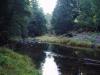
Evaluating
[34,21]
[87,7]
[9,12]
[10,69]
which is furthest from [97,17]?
[10,69]

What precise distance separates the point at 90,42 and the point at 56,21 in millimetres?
29558

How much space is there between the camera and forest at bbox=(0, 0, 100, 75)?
21745 mm

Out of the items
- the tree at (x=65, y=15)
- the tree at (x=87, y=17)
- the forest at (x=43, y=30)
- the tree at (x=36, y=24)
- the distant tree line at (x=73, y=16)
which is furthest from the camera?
the tree at (x=36, y=24)

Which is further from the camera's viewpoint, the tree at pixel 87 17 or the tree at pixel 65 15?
the tree at pixel 65 15

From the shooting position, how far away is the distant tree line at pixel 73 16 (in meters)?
61.1

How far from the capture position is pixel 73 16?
2773 inches

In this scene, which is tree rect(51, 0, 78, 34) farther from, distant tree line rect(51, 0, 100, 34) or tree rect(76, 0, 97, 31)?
tree rect(76, 0, 97, 31)

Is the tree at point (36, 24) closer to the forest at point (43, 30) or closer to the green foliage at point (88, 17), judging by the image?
the forest at point (43, 30)

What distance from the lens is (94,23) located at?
5834 centimetres

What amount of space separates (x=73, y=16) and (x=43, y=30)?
1450 centimetres

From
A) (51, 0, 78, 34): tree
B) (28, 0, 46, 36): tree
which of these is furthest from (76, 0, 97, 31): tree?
(28, 0, 46, 36): tree

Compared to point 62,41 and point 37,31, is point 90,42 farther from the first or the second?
point 37,31

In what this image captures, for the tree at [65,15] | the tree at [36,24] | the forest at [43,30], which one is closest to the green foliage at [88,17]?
the forest at [43,30]

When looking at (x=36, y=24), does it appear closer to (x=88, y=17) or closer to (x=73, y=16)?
(x=73, y=16)
